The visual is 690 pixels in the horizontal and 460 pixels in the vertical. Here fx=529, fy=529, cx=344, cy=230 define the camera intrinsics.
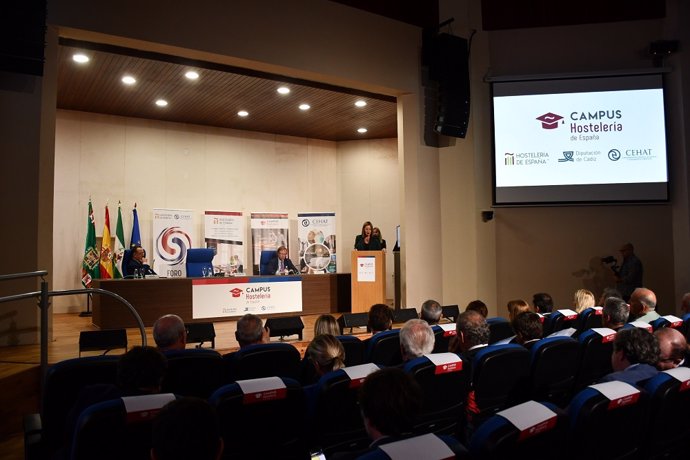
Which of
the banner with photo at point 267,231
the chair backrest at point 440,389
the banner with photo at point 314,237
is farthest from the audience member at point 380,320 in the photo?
the banner with photo at point 314,237

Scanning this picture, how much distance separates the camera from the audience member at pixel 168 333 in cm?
317

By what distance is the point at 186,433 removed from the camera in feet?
4.35

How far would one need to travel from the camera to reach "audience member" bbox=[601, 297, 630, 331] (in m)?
3.95

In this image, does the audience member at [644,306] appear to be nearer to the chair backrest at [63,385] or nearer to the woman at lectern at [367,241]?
the chair backrest at [63,385]

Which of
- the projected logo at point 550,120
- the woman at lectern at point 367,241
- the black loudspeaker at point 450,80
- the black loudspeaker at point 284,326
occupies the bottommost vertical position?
the black loudspeaker at point 284,326

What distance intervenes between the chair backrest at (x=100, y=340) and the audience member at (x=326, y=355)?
2225mm

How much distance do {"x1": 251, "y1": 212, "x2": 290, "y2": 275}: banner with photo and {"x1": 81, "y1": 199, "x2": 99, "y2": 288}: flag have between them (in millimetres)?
3080

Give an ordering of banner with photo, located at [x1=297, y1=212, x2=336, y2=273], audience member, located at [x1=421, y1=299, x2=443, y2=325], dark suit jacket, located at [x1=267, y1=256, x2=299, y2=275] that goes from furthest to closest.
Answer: banner with photo, located at [x1=297, y1=212, x2=336, y2=273] → dark suit jacket, located at [x1=267, y1=256, x2=299, y2=275] → audience member, located at [x1=421, y1=299, x2=443, y2=325]

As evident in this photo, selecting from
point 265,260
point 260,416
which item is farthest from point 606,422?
point 265,260

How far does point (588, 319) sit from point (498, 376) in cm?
251

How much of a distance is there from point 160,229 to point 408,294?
5148 mm

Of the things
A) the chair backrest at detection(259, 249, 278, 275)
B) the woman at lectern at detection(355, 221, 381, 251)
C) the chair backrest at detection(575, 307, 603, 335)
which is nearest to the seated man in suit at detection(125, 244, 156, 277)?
the chair backrest at detection(259, 249, 278, 275)

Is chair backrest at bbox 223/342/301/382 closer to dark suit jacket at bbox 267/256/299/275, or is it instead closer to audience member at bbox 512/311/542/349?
audience member at bbox 512/311/542/349

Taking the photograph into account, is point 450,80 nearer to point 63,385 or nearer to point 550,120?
point 550,120
